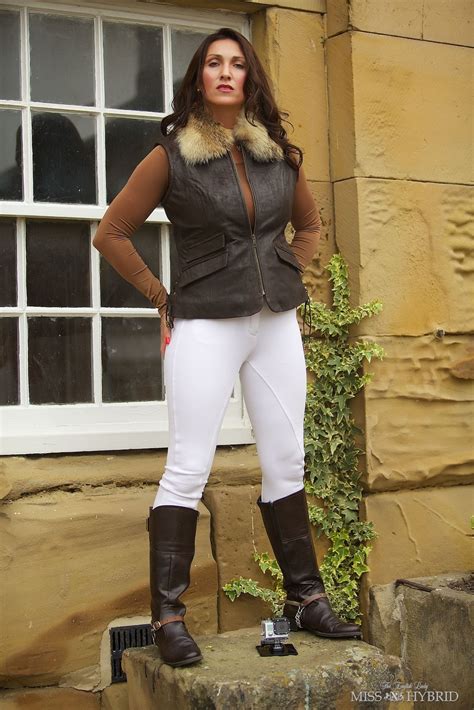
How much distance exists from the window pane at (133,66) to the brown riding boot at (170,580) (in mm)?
1972

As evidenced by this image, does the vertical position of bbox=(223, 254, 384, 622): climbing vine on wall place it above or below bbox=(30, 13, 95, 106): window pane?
below

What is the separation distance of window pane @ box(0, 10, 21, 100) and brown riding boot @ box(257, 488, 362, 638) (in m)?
1.97

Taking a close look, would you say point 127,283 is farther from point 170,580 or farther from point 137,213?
point 170,580

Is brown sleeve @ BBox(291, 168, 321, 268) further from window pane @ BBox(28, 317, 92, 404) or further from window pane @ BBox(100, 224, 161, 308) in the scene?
window pane @ BBox(28, 317, 92, 404)

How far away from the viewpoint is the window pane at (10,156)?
169 inches

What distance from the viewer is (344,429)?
15.3 ft

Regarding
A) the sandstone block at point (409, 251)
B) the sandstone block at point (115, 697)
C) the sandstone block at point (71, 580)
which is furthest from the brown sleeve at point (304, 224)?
the sandstone block at point (115, 697)

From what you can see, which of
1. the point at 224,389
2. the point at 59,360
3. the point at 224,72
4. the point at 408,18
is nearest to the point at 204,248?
the point at 224,389

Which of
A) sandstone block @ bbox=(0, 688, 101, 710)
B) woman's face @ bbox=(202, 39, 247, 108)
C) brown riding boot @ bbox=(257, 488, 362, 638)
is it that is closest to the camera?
woman's face @ bbox=(202, 39, 247, 108)

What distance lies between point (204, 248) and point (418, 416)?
1695 millimetres

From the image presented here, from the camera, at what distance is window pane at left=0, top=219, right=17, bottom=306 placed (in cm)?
430

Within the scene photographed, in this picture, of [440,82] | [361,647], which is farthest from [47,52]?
[361,647]

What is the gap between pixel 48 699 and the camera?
161 inches

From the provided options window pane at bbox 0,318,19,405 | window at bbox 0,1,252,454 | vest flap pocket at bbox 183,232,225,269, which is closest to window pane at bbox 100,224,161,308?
window at bbox 0,1,252,454
